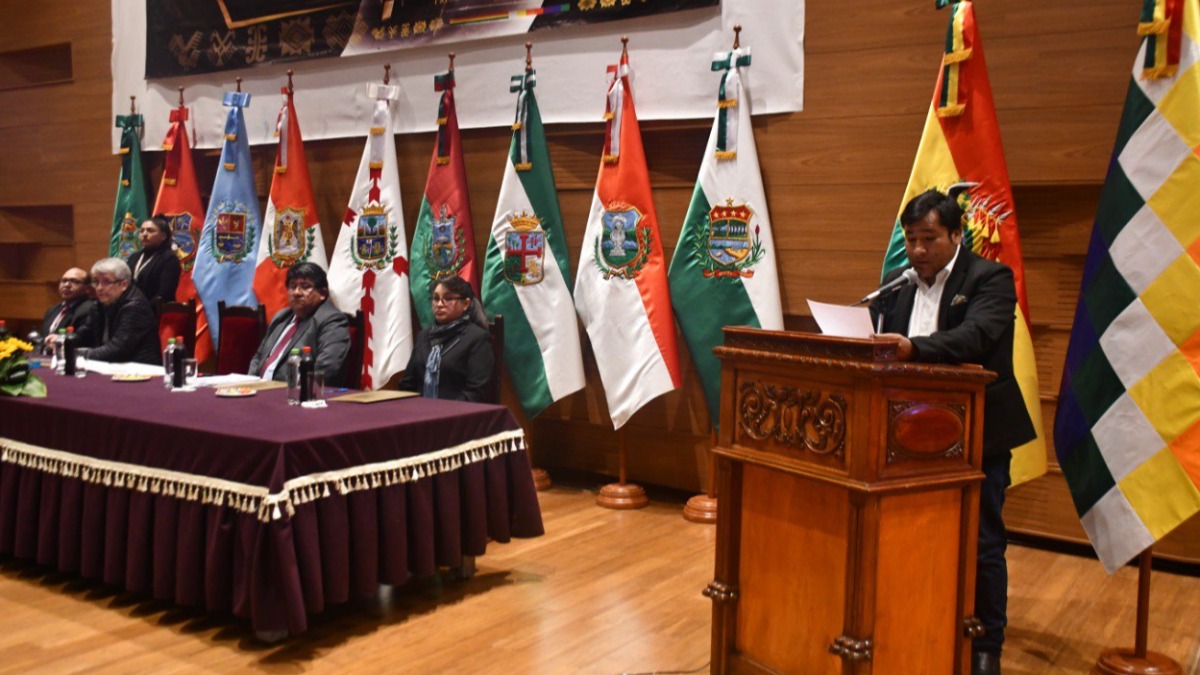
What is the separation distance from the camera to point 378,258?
5324mm

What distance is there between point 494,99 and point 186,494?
2.98m

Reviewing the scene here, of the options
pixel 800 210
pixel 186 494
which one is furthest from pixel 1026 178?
pixel 186 494

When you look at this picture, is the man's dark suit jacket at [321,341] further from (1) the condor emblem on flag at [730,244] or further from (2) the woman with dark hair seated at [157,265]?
(2) the woman with dark hair seated at [157,265]

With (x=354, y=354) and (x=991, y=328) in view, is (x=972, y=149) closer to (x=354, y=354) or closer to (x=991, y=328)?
(x=991, y=328)

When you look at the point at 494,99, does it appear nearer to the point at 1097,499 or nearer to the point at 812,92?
the point at 812,92

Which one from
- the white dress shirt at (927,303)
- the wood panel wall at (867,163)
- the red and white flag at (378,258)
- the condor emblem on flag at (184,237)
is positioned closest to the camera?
the white dress shirt at (927,303)

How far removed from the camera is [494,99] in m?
5.20

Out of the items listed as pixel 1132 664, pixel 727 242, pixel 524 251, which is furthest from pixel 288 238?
pixel 1132 664

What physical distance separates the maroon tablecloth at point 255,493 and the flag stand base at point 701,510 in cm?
112

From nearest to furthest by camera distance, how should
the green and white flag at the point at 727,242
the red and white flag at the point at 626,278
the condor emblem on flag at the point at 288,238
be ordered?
the green and white flag at the point at 727,242, the red and white flag at the point at 626,278, the condor emblem on flag at the point at 288,238

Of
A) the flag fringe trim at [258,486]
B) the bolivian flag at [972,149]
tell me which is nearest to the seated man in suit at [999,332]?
the bolivian flag at [972,149]

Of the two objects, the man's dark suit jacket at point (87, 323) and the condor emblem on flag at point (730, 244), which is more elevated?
the condor emblem on flag at point (730, 244)

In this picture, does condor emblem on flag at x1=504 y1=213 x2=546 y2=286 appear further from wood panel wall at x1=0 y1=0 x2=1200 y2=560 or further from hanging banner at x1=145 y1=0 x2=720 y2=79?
hanging banner at x1=145 y1=0 x2=720 y2=79

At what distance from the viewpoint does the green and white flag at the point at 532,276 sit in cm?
473
